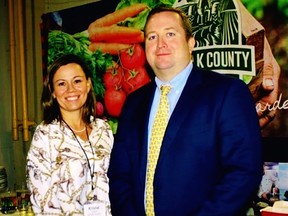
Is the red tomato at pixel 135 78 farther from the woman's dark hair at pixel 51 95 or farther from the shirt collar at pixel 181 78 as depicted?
the shirt collar at pixel 181 78

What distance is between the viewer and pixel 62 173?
6.40 ft

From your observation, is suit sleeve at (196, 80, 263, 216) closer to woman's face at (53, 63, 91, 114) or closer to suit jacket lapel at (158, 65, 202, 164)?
suit jacket lapel at (158, 65, 202, 164)

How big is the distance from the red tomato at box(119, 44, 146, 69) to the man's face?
0.92m

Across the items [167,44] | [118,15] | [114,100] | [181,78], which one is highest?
[118,15]

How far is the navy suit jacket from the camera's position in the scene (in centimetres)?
145

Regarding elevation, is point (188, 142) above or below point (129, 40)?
below

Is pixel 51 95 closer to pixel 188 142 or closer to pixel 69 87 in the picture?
pixel 69 87

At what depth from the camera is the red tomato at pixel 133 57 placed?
2564 millimetres

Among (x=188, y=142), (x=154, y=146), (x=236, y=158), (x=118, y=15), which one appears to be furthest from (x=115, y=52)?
(x=236, y=158)

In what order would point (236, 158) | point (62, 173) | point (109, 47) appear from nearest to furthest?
point (236, 158), point (62, 173), point (109, 47)

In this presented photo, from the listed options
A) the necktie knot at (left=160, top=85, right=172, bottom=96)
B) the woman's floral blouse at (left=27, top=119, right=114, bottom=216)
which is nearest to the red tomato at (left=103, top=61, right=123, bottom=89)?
the woman's floral blouse at (left=27, top=119, right=114, bottom=216)

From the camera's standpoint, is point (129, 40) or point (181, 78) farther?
point (129, 40)

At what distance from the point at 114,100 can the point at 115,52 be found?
0.99 feet

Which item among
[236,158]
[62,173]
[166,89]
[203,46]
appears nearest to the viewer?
[236,158]
